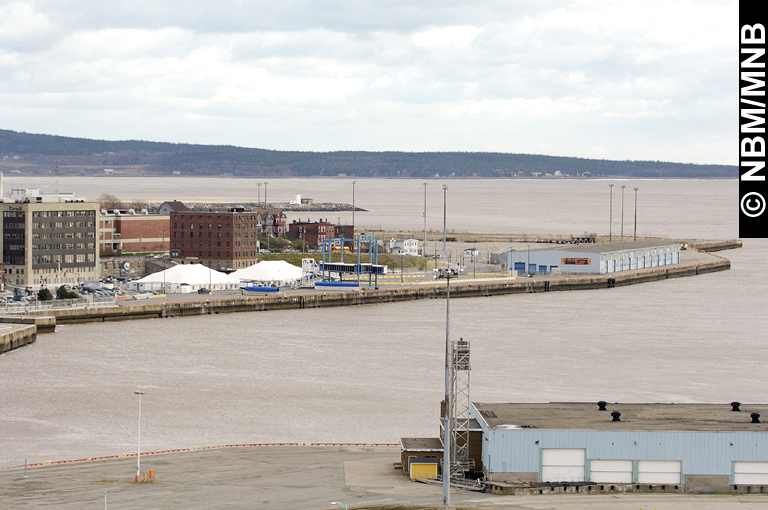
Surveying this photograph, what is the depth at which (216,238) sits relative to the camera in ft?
291

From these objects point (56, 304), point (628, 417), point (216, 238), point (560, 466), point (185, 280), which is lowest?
point (560, 466)

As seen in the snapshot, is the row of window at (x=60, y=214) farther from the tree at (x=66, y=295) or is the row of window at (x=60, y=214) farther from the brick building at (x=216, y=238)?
the tree at (x=66, y=295)

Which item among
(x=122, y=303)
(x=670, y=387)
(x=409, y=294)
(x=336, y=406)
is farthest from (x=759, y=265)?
(x=336, y=406)

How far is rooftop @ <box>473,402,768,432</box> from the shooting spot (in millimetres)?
26797

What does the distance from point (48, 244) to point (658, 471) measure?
58.7m

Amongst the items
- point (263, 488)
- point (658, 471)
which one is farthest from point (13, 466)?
point (658, 471)

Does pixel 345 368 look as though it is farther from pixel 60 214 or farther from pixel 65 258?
pixel 60 214

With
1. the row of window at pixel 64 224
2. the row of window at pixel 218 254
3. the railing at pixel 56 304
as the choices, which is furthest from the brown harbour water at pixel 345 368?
the row of window at pixel 218 254

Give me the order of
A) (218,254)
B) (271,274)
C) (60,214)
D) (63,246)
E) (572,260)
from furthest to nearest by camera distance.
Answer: (218,254) < (572,260) < (60,214) < (63,246) < (271,274)

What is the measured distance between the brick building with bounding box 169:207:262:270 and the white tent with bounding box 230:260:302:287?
31.5 feet

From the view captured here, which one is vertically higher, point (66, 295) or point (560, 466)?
point (66, 295)

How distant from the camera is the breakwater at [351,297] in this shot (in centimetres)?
6250

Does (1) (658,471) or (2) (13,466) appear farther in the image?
(2) (13,466)

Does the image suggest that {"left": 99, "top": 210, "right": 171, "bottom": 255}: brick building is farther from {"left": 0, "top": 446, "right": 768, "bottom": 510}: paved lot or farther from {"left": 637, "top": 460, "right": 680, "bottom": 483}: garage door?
{"left": 637, "top": 460, "right": 680, "bottom": 483}: garage door
